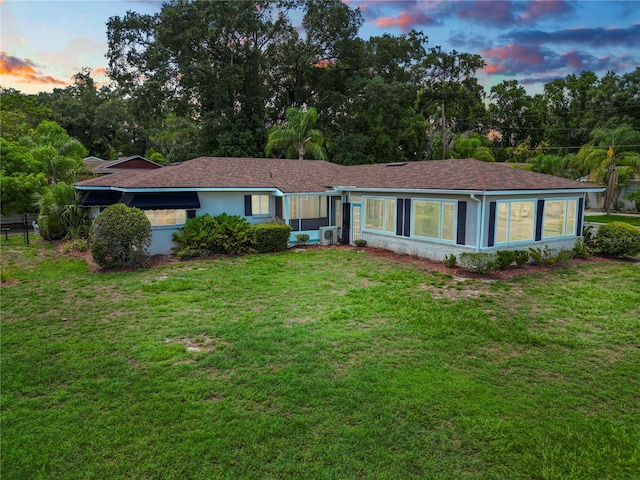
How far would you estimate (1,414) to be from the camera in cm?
520

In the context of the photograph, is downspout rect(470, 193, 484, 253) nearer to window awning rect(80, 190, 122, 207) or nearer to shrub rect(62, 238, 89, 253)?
window awning rect(80, 190, 122, 207)

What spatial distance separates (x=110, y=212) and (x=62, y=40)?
5.33 m

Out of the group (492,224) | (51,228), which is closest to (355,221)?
(492,224)

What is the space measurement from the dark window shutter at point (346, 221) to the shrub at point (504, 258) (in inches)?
299

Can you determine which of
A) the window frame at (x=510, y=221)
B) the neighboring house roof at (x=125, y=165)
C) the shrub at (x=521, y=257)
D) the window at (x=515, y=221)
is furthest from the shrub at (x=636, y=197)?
the neighboring house roof at (x=125, y=165)

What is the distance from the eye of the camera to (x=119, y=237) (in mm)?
13391

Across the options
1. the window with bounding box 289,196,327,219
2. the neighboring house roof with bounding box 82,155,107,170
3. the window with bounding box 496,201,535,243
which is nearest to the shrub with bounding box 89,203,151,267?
the window with bounding box 289,196,327,219

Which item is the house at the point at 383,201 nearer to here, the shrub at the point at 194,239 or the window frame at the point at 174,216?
the window frame at the point at 174,216

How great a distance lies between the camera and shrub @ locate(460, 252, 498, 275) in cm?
1291

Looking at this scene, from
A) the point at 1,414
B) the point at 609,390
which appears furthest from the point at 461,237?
the point at 1,414

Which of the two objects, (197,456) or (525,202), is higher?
(525,202)

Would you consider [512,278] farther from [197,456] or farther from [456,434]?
[197,456]

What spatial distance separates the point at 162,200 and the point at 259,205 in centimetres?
440

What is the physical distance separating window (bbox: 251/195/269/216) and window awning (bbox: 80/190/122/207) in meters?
5.72
